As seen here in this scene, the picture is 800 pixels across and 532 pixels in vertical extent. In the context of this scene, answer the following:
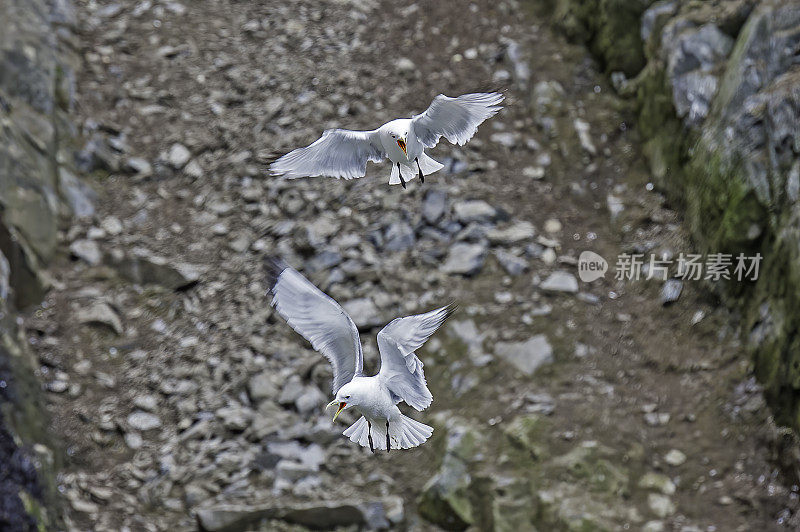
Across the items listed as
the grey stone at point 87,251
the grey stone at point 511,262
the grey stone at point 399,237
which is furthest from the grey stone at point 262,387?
the grey stone at point 87,251

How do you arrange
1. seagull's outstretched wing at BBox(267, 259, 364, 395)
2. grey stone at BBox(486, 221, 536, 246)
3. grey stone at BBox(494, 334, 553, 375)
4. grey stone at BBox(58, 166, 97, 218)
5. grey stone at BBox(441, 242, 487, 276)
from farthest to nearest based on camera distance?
grey stone at BBox(58, 166, 97, 218), grey stone at BBox(486, 221, 536, 246), grey stone at BBox(441, 242, 487, 276), grey stone at BBox(494, 334, 553, 375), seagull's outstretched wing at BBox(267, 259, 364, 395)

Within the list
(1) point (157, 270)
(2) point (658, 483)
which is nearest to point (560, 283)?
(2) point (658, 483)

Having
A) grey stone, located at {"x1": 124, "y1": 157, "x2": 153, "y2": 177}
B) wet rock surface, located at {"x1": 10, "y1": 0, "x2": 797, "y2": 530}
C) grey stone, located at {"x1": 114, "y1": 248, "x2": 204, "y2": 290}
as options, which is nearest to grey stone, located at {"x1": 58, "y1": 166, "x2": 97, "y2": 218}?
wet rock surface, located at {"x1": 10, "y1": 0, "x2": 797, "y2": 530}

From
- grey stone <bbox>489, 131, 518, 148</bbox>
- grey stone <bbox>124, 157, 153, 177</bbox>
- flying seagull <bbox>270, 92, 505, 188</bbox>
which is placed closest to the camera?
flying seagull <bbox>270, 92, 505, 188</bbox>

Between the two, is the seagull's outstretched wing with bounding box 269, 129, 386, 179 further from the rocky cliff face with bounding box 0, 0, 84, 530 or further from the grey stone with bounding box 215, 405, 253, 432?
the rocky cliff face with bounding box 0, 0, 84, 530

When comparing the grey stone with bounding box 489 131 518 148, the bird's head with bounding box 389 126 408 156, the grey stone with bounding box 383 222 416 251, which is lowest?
the grey stone with bounding box 383 222 416 251

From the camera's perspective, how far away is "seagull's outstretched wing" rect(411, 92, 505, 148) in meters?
5.76

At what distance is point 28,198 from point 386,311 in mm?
4176

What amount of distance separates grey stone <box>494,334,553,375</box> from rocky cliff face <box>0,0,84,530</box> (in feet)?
13.1

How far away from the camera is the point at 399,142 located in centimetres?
562

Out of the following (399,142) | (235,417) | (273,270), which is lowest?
(235,417)

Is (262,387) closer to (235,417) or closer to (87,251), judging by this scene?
(235,417)

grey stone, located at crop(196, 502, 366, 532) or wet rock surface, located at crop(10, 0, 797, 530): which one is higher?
wet rock surface, located at crop(10, 0, 797, 530)

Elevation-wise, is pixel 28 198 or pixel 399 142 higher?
pixel 399 142
